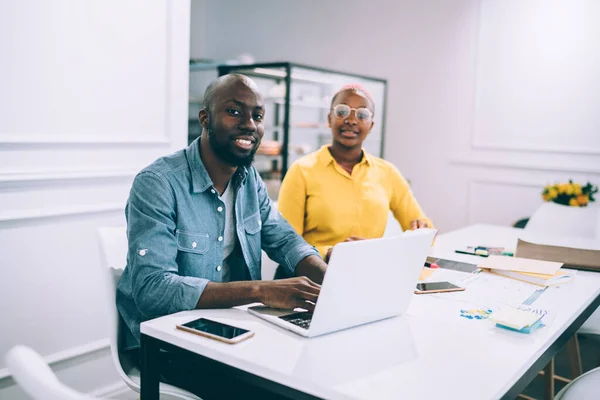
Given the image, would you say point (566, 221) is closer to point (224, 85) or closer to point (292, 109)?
point (224, 85)

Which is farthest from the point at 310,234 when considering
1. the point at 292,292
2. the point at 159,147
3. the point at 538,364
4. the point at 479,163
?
the point at 479,163

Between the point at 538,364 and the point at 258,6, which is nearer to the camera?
the point at 538,364

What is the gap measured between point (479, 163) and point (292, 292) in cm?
383

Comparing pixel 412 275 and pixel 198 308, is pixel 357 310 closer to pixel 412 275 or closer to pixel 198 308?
pixel 412 275

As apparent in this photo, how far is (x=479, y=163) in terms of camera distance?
485cm

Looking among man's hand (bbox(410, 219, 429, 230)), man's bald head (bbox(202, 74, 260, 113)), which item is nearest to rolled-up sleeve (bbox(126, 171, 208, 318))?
man's bald head (bbox(202, 74, 260, 113))

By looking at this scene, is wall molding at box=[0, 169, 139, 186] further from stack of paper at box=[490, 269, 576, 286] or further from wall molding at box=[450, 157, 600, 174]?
wall molding at box=[450, 157, 600, 174]

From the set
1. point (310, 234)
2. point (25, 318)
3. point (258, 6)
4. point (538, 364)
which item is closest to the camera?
point (538, 364)

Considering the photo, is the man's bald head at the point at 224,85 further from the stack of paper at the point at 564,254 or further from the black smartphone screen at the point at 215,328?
the stack of paper at the point at 564,254

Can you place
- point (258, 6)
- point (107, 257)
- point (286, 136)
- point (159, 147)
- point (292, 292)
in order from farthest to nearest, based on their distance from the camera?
point (258, 6) < point (286, 136) < point (159, 147) < point (107, 257) < point (292, 292)

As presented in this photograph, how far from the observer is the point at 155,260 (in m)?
1.44

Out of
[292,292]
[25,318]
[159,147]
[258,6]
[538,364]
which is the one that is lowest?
[25,318]

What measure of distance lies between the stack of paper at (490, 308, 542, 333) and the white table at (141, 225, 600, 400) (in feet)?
0.06

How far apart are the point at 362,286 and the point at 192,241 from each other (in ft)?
1.86
